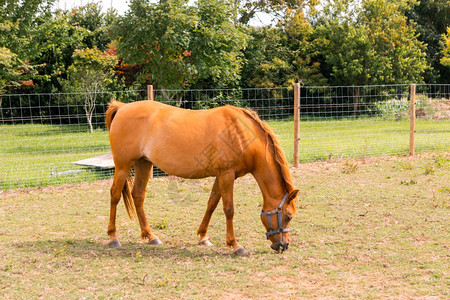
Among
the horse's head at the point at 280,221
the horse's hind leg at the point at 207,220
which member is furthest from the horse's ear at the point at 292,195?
the horse's hind leg at the point at 207,220

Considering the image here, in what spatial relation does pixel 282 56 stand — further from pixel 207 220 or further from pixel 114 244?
pixel 114 244

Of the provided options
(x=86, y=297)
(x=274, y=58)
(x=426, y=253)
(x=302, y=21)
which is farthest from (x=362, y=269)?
(x=302, y=21)

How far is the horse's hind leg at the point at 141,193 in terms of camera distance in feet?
16.5

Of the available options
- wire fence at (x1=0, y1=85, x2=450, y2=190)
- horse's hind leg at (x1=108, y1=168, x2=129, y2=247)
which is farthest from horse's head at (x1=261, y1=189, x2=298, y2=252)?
wire fence at (x1=0, y1=85, x2=450, y2=190)

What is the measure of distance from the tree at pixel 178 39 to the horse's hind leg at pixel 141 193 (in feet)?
19.9

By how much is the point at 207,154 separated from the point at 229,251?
1040mm

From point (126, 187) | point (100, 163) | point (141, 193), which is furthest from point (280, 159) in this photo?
point (100, 163)

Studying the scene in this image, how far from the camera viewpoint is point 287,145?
11.4m

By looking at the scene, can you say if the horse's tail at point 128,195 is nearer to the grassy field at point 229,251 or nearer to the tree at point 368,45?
the grassy field at point 229,251

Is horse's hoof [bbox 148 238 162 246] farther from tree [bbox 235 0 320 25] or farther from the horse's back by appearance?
tree [bbox 235 0 320 25]

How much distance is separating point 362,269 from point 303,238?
1039 mm

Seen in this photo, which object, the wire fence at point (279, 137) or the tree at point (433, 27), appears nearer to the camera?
the wire fence at point (279, 137)

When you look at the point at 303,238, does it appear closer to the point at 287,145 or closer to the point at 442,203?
the point at 442,203

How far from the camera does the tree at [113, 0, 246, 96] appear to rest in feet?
35.1
